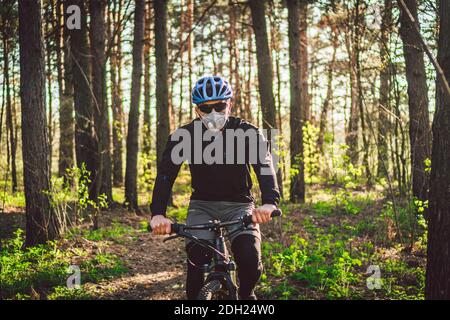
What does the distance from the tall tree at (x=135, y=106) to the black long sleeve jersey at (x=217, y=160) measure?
1006 centimetres

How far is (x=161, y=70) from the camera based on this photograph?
46.4 feet

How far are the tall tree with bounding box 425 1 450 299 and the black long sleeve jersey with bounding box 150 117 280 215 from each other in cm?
165

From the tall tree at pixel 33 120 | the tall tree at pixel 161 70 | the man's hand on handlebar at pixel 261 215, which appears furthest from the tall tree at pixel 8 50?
the man's hand on handlebar at pixel 261 215

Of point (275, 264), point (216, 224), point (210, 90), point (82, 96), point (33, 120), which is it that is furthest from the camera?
point (82, 96)

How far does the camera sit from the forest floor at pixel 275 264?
6539 mm

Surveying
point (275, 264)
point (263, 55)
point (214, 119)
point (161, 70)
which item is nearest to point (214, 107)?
point (214, 119)

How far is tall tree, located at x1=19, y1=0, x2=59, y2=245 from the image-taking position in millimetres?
8250

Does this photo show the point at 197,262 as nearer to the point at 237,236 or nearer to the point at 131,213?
the point at 237,236

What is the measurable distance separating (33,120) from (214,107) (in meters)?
5.34

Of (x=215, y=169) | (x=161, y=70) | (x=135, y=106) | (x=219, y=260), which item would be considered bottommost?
(x=219, y=260)

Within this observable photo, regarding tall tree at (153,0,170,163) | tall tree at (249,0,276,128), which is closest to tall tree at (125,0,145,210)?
tall tree at (153,0,170,163)

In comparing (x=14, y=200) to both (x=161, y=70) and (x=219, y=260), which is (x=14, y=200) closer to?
(x=161, y=70)

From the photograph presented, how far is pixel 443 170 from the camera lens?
435 cm

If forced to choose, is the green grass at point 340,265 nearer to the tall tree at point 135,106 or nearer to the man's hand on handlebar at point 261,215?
the man's hand on handlebar at point 261,215
